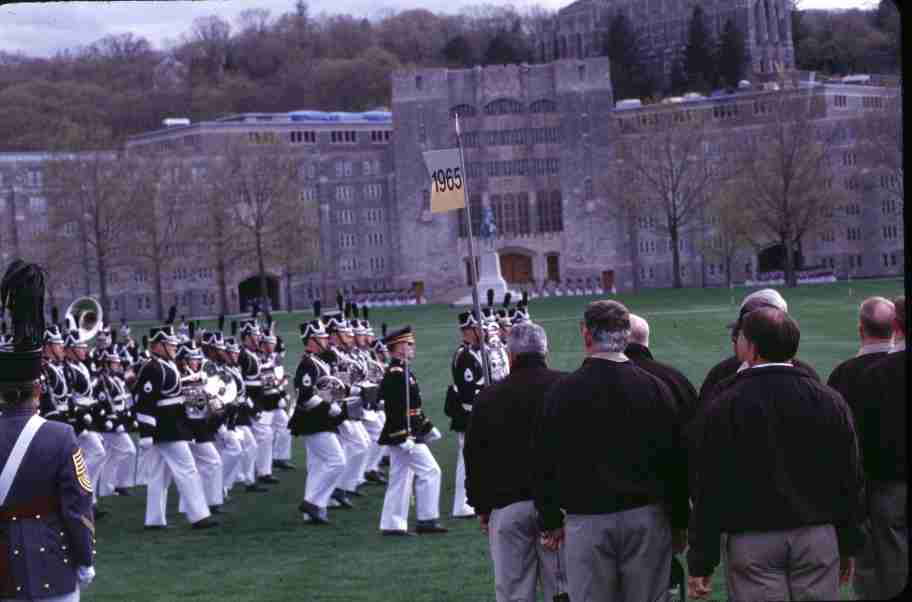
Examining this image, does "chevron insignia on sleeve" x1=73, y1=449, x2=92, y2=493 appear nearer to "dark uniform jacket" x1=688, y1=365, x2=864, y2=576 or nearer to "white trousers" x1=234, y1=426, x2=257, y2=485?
"dark uniform jacket" x1=688, y1=365, x2=864, y2=576

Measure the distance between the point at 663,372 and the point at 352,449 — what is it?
29.6 feet

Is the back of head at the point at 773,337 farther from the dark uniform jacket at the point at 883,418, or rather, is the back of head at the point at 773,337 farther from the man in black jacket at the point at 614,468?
the dark uniform jacket at the point at 883,418

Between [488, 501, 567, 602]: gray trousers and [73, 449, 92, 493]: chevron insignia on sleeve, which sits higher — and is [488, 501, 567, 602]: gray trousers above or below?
below

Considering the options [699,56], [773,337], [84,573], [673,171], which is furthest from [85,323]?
[699,56]

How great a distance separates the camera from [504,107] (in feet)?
338

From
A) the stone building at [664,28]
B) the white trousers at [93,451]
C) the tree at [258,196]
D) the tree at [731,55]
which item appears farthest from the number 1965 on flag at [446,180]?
the tree at [731,55]

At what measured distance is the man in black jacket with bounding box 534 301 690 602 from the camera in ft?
25.5

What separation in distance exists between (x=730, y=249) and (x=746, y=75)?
46363 mm

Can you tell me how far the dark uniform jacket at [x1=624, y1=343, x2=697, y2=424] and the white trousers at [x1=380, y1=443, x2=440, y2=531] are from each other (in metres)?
5.78

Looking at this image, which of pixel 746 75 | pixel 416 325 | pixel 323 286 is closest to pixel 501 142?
pixel 323 286

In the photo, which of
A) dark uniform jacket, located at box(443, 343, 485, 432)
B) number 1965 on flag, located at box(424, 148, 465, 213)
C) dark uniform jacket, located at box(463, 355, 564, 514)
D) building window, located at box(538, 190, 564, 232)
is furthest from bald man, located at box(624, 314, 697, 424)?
building window, located at box(538, 190, 564, 232)

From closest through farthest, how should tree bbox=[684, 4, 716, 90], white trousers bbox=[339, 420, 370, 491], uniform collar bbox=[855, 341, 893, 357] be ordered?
1. uniform collar bbox=[855, 341, 893, 357]
2. white trousers bbox=[339, 420, 370, 491]
3. tree bbox=[684, 4, 716, 90]

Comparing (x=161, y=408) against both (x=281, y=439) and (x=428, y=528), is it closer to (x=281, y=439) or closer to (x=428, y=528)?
(x=428, y=528)

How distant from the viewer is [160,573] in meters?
13.3
